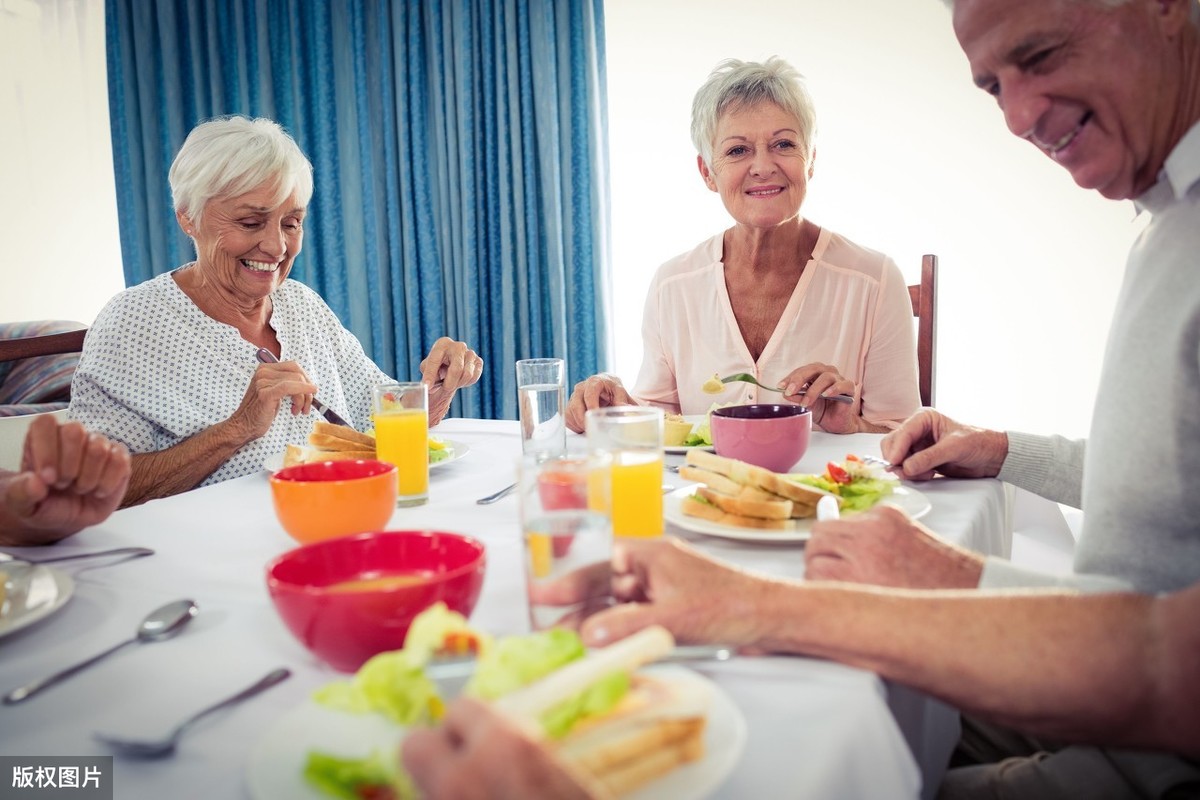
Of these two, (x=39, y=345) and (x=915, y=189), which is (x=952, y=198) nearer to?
(x=915, y=189)

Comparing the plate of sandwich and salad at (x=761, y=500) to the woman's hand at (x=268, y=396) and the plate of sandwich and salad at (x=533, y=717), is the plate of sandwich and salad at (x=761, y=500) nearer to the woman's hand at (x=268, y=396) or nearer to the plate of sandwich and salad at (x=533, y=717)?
the plate of sandwich and salad at (x=533, y=717)

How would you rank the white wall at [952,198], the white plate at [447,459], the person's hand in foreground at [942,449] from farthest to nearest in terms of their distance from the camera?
the white wall at [952,198] < the white plate at [447,459] < the person's hand in foreground at [942,449]

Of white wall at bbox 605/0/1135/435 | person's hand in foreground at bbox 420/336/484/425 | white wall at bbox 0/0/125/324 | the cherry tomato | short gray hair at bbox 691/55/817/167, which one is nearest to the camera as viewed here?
the cherry tomato

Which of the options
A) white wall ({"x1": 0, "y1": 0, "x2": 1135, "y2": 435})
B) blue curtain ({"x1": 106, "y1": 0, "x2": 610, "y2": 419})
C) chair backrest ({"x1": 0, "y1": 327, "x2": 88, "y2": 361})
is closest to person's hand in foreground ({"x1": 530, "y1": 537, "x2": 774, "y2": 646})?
chair backrest ({"x1": 0, "y1": 327, "x2": 88, "y2": 361})

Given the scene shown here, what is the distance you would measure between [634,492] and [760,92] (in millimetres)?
1468

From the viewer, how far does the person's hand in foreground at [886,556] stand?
815 millimetres

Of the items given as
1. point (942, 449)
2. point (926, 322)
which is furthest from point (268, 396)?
point (926, 322)

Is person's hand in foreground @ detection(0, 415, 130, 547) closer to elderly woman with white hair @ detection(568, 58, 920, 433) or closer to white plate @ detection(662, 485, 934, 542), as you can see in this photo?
white plate @ detection(662, 485, 934, 542)

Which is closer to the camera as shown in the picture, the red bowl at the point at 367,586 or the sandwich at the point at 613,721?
the sandwich at the point at 613,721

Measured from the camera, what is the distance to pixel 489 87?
3557 millimetres

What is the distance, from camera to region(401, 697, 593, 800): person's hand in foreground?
402mm

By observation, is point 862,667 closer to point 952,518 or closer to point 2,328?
point 952,518

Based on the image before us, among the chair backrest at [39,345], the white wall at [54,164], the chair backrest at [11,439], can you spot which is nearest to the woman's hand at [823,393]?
the chair backrest at [11,439]

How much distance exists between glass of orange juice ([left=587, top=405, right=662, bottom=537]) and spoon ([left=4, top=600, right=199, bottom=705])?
430 mm
